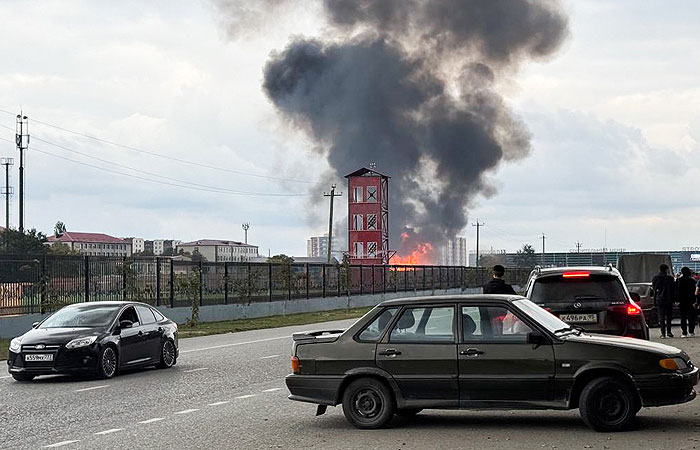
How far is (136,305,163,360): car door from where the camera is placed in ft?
68.0

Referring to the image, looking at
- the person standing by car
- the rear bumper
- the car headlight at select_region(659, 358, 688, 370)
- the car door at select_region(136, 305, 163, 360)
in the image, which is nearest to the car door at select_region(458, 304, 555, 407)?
the car headlight at select_region(659, 358, 688, 370)

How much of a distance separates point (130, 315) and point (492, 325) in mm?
10768

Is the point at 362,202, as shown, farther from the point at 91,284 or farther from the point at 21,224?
the point at 91,284

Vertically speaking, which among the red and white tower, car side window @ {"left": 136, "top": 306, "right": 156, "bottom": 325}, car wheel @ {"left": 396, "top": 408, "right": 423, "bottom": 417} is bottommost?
car wheel @ {"left": 396, "top": 408, "right": 423, "bottom": 417}

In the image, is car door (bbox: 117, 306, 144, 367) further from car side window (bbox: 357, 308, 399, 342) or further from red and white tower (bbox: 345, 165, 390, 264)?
red and white tower (bbox: 345, 165, 390, 264)

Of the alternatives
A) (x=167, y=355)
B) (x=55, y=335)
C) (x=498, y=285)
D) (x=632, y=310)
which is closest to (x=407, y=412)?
(x=632, y=310)

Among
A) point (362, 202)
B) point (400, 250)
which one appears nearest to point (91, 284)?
point (362, 202)

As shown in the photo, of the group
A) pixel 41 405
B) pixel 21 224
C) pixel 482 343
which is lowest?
pixel 41 405

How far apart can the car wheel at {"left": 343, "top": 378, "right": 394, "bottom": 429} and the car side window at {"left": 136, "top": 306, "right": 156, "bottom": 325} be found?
9895 millimetres

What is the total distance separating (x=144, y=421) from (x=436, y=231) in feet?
345

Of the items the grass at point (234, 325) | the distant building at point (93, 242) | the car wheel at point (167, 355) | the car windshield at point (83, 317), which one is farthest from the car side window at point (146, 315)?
the distant building at point (93, 242)

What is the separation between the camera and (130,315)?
20828mm

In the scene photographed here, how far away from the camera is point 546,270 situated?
53.1 feet

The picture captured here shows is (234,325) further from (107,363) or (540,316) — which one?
(540,316)
